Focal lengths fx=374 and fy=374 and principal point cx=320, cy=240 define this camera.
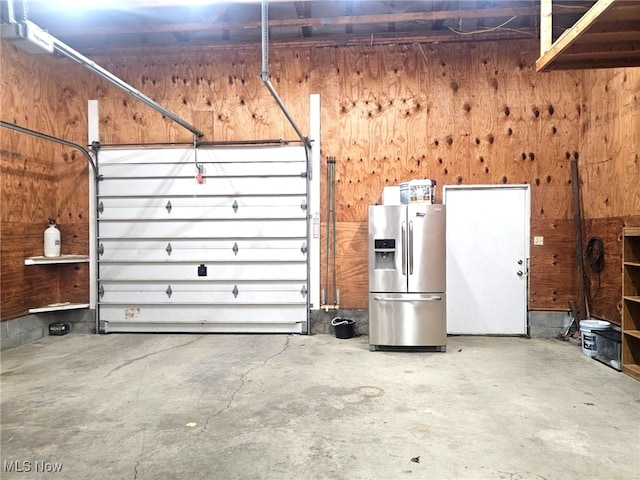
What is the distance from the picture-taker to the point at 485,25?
4.94m

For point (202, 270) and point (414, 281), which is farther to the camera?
point (202, 270)

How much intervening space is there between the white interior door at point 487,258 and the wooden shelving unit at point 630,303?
1.35 meters

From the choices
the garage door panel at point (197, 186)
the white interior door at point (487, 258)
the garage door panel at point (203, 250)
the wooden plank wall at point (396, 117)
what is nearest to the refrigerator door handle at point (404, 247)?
the wooden plank wall at point (396, 117)

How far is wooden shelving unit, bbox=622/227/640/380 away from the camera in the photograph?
11.5 ft

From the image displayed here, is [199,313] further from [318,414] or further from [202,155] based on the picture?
[318,414]

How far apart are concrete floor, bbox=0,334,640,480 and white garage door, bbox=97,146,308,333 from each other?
0.84 m

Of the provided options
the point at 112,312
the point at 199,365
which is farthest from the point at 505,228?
the point at 112,312

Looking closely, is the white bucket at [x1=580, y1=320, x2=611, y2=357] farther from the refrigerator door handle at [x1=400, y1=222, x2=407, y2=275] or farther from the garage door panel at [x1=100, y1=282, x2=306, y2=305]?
the garage door panel at [x1=100, y1=282, x2=306, y2=305]

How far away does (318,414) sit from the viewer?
2.76 meters

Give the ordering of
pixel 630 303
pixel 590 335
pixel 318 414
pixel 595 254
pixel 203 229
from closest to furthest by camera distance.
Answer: pixel 318 414
pixel 630 303
pixel 590 335
pixel 595 254
pixel 203 229

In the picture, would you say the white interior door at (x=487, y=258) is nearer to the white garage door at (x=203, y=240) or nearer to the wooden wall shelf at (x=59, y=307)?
the white garage door at (x=203, y=240)

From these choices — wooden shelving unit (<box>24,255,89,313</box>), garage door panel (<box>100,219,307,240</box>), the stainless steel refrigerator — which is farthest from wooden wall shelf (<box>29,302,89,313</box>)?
the stainless steel refrigerator

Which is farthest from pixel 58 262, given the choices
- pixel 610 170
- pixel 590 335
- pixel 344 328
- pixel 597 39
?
pixel 610 170

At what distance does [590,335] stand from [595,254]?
3.46 ft
